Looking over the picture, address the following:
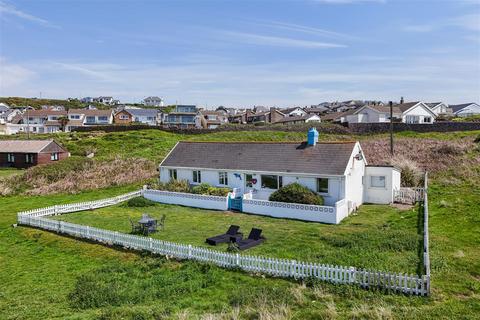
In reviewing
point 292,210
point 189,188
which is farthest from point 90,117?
point 292,210

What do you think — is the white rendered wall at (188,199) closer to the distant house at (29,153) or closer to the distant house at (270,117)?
the distant house at (29,153)

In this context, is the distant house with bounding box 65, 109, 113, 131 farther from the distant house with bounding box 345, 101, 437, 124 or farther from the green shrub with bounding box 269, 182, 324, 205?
the green shrub with bounding box 269, 182, 324, 205

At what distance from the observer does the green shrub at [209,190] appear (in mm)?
29395

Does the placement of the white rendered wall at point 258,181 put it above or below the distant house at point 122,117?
below

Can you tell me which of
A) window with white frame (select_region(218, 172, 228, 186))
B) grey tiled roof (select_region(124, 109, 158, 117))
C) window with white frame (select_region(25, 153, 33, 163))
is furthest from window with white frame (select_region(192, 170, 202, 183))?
grey tiled roof (select_region(124, 109, 158, 117))

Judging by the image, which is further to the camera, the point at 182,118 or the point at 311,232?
the point at 182,118

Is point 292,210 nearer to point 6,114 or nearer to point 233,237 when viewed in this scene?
point 233,237

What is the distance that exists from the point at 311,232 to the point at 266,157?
10.2m

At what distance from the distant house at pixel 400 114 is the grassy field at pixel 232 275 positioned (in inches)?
1985

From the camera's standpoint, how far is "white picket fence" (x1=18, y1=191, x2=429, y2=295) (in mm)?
12836

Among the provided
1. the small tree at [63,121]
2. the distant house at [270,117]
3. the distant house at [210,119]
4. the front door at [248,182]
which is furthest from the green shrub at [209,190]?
the small tree at [63,121]

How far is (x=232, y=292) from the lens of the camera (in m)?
13.4

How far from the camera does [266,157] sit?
30.2 m

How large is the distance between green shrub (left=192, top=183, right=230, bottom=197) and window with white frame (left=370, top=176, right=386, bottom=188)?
11173 millimetres
